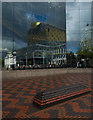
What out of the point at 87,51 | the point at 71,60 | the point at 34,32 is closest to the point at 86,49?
the point at 87,51

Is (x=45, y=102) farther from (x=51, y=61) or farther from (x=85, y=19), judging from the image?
(x=85, y=19)

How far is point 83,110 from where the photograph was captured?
122 inches

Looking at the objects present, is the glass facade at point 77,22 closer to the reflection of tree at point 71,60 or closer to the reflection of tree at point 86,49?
the reflection of tree at point 71,60

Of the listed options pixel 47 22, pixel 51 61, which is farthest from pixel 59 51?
pixel 47 22

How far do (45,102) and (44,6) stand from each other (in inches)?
718

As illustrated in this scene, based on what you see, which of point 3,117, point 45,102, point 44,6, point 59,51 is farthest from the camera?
point 59,51

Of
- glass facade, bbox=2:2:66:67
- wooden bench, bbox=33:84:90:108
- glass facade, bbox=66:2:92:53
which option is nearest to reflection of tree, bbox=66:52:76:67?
glass facade, bbox=66:2:92:53

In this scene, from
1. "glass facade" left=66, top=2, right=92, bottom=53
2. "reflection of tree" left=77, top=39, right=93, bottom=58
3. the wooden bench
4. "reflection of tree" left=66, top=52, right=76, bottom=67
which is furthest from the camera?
"glass facade" left=66, top=2, right=92, bottom=53

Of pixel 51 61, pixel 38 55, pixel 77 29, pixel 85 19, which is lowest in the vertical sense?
pixel 51 61

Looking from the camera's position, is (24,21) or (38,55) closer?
(24,21)

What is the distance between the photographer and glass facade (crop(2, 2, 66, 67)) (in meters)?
13.8

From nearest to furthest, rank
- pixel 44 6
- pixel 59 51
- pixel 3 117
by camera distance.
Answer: pixel 3 117, pixel 44 6, pixel 59 51

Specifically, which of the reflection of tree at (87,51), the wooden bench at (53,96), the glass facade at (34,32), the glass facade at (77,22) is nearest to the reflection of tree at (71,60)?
the glass facade at (77,22)

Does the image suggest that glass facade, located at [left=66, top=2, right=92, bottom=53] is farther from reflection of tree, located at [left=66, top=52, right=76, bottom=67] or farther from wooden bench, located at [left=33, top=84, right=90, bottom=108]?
wooden bench, located at [left=33, top=84, right=90, bottom=108]
